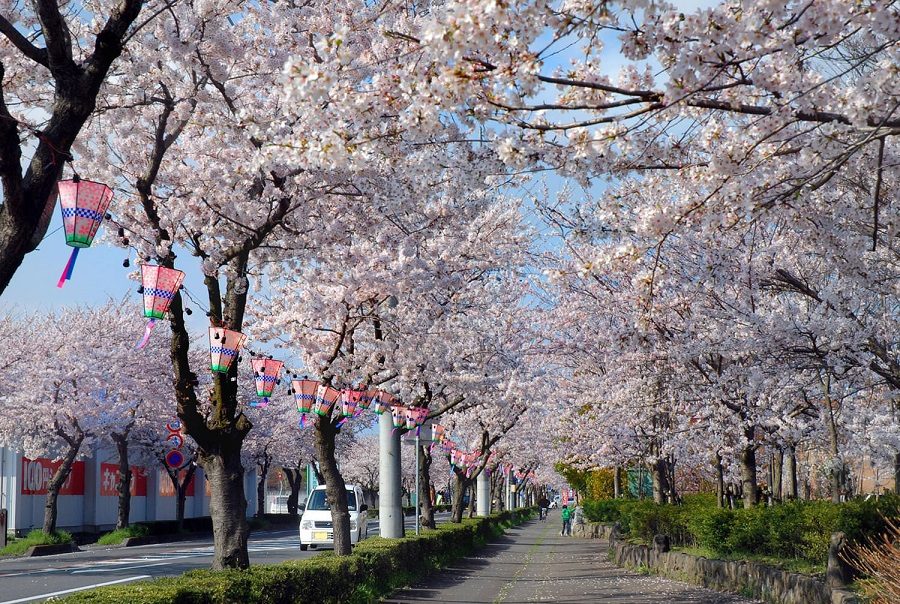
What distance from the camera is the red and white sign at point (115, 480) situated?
137ft

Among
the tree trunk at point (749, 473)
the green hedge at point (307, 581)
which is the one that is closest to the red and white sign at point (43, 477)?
the green hedge at point (307, 581)

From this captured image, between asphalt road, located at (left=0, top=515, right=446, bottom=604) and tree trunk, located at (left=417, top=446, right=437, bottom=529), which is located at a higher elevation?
tree trunk, located at (left=417, top=446, right=437, bottom=529)

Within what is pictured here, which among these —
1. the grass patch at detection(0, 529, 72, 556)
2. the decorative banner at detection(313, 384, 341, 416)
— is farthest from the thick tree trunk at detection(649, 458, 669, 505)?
the grass patch at detection(0, 529, 72, 556)

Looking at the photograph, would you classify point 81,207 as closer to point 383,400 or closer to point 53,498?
point 383,400

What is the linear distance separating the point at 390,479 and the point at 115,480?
1120 inches

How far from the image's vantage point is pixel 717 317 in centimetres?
1335

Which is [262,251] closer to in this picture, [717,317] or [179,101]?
[179,101]

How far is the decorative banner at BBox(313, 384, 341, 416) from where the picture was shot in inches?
605

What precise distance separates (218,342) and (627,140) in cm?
625

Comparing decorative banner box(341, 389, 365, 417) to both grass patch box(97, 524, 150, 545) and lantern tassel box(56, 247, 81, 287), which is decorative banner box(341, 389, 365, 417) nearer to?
lantern tassel box(56, 247, 81, 287)

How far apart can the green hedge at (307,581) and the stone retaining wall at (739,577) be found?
4926 mm

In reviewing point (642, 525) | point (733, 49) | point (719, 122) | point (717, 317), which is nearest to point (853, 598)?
point (717, 317)

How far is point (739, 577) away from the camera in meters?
14.3

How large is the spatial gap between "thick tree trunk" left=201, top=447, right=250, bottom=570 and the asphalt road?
218 inches
